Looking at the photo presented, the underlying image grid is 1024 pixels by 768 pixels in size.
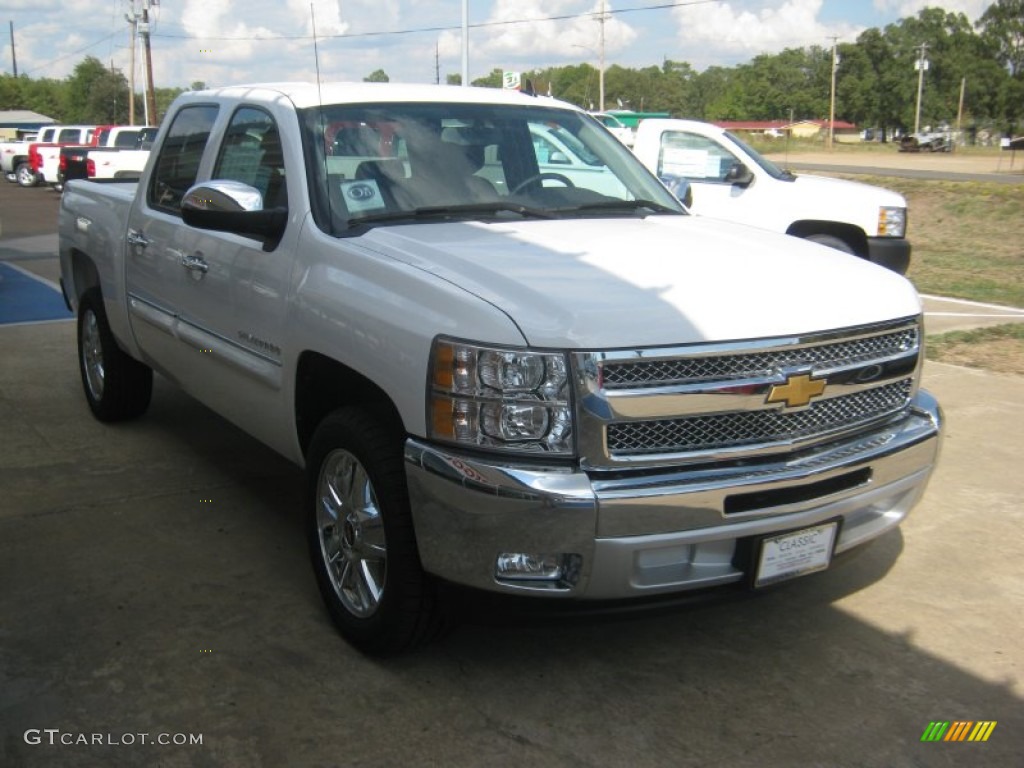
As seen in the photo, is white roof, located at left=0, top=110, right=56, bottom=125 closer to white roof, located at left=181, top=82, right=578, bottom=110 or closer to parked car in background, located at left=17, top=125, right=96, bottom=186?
parked car in background, located at left=17, top=125, right=96, bottom=186

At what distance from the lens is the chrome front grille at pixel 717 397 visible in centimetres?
294

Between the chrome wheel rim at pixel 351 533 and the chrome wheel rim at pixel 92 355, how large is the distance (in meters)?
3.09

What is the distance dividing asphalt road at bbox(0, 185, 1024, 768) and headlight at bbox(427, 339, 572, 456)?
55cm

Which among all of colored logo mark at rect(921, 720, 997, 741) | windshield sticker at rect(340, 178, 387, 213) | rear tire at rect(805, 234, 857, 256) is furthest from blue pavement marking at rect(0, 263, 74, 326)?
colored logo mark at rect(921, 720, 997, 741)

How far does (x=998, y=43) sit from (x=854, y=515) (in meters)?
115

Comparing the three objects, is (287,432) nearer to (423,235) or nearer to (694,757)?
(423,235)

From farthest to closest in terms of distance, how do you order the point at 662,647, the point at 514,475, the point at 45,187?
the point at 45,187
the point at 662,647
the point at 514,475

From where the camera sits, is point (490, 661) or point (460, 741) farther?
point (490, 661)

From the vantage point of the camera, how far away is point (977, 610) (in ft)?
13.0

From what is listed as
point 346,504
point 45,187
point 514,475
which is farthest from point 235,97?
point 45,187

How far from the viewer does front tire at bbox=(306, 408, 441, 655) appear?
10.7 feet

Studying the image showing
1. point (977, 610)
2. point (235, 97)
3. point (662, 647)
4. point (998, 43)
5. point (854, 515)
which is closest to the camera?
point (854, 515)

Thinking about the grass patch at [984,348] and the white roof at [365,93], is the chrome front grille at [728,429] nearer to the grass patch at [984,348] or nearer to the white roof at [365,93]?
the white roof at [365,93]

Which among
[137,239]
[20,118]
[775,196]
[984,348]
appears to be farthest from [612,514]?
[20,118]
